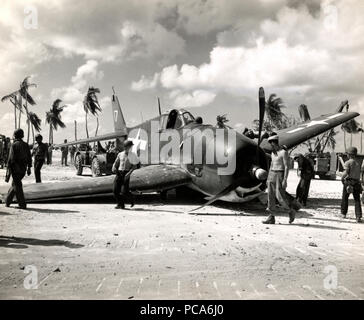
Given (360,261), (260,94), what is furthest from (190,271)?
(260,94)

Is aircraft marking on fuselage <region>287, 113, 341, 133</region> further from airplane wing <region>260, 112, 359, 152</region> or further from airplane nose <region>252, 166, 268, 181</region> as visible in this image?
airplane nose <region>252, 166, 268, 181</region>

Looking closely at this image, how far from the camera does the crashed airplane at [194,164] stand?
8633 millimetres

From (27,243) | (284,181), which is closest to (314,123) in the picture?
(284,181)

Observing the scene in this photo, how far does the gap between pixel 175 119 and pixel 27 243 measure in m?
7.45

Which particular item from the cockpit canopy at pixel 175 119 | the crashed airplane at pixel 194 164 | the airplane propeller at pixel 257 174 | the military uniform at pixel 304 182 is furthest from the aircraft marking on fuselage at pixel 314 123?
the airplane propeller at pixel 257 174

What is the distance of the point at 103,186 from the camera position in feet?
35.3

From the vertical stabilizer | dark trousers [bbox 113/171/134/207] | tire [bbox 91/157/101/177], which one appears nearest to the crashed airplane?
dark trousers [bbox 113/171/134/207]

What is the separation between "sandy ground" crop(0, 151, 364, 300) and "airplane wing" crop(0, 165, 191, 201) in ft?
5.03

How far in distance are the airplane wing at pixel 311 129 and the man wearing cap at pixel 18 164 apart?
8.66m

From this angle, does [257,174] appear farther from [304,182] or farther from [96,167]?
[96,167]

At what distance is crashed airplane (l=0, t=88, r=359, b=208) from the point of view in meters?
8.63

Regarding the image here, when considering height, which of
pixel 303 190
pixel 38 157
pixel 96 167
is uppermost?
pixel 38 157

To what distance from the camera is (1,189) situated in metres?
12.9
